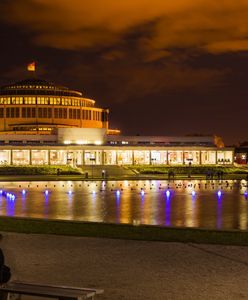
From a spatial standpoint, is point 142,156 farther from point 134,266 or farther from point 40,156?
point 134,266

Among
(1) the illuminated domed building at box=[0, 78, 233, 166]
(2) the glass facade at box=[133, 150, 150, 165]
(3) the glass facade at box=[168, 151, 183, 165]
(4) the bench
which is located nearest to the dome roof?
(1) the illuminated domed building at box=[0, 78, 233, 166]

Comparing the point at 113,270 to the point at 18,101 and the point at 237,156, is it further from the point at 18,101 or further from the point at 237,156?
the point at 237,156

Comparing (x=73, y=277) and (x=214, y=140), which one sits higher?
(x=214, y=140)

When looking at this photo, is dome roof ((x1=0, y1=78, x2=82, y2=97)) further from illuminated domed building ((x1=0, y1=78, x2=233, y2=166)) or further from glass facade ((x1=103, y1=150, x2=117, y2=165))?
glass facade ((x1=103, y1=150, x2=117, y2=165))

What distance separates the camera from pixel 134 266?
50.6 ft

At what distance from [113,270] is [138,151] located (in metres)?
110

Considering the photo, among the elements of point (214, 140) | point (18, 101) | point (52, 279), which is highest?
point (18, 101)

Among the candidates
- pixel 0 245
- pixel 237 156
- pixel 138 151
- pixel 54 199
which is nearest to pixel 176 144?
pixel 138 151

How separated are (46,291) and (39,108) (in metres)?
133

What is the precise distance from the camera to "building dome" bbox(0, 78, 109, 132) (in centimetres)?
14212

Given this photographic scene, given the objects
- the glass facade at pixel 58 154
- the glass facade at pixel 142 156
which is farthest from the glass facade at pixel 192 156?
the glass facade at pixel 58 154

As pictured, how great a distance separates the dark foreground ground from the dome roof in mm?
126802

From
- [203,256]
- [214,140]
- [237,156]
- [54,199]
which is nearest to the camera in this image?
[203,256]

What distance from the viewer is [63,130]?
4872 inches
